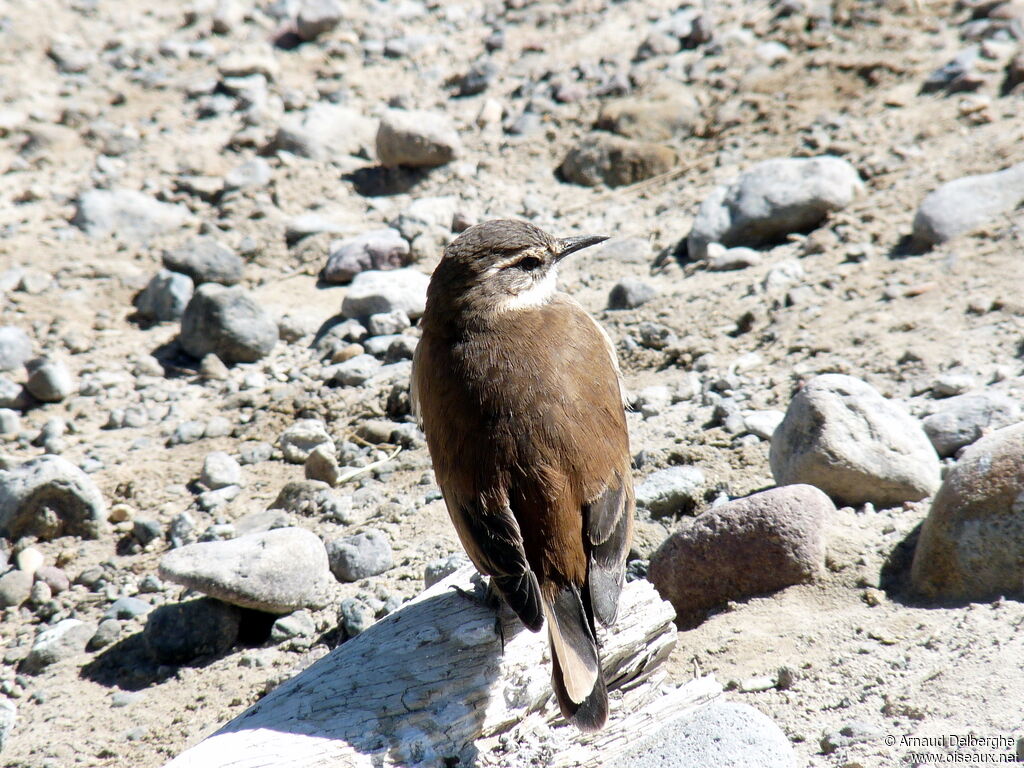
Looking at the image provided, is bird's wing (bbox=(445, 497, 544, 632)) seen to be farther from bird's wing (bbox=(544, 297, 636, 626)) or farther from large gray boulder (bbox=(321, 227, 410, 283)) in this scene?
large gray boulder (bbox=(321, 227, 410, 283))

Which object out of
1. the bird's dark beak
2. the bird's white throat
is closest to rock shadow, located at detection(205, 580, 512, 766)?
the bird's white throat

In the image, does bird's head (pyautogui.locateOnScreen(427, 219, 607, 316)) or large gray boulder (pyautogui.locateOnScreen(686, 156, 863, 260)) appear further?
large gray boulder (pyautogui.locateOnScreen(686, 156, 863, 260))

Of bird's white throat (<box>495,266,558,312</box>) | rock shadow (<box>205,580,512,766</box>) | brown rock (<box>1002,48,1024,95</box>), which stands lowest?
rock shadow (<box>205,580,512,766</box>)

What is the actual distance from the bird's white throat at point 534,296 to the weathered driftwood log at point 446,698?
1.52 m

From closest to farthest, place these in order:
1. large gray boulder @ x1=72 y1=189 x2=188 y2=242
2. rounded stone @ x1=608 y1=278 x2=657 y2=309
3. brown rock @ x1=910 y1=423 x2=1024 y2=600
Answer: brown rock @ x1=910 y1=423 x2=1024 y2=600, rounded stone @ x1=608 y1=278 x2=657 y2=309, large gray boulder @ x1=72 y1=189 x2=188 y2=242

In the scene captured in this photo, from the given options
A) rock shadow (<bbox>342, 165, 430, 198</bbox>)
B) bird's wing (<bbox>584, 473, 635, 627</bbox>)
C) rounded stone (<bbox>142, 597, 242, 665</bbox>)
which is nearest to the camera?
bird's wing (<bbox>584, 473, 635, 627</bbox>)

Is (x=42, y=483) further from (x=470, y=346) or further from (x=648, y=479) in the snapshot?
(x=648, y=479)

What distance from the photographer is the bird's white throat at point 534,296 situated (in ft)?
17.7

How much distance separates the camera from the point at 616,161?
9609 mm

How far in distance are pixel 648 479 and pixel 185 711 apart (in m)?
2.72

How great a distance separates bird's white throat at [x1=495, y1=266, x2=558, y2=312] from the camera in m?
5.39

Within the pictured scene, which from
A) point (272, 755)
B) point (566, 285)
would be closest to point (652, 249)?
point (566, 285)

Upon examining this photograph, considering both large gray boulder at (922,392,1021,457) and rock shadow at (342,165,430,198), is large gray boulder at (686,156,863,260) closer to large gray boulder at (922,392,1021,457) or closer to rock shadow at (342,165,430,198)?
large gray boulder at (922,392,1021,457)

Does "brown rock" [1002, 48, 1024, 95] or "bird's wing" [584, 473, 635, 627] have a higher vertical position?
"brown rock" [1002, 48, 1024, 95]
